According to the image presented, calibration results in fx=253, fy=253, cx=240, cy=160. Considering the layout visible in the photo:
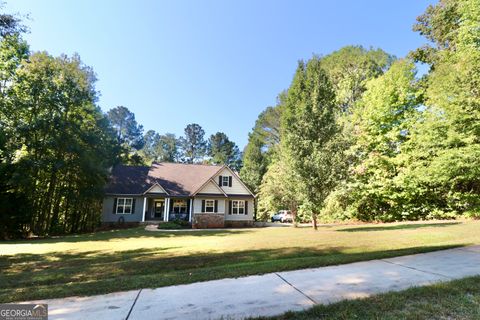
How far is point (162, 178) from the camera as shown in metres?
26.9

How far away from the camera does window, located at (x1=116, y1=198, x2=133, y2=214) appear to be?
939 inches

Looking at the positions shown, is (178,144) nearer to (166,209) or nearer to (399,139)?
(166,209)

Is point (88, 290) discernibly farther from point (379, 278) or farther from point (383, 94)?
point (383, 94)

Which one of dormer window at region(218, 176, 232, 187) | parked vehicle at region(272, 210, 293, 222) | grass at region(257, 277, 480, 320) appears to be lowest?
grass at region(257, 277, 480, 320)

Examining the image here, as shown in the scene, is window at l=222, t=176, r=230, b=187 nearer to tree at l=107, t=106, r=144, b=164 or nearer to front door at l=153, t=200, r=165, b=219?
front door at l=153, t=200, r=165, b=219

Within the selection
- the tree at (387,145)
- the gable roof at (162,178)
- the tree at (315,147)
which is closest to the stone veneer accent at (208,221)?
the gable roof at (162,178)

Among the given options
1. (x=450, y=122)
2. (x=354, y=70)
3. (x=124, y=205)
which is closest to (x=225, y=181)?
(x=124, y=205)

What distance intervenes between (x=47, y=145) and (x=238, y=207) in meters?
17.1

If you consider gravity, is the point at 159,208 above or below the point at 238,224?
above

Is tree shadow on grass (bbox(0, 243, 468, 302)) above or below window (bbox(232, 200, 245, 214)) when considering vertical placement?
below

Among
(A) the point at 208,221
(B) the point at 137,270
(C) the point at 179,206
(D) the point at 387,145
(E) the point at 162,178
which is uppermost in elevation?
(D) the point at 387,145

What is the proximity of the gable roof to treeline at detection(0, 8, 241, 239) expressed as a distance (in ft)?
8.80

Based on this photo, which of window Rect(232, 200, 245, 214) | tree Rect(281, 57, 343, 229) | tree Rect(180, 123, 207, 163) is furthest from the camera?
tree Rect(180, 123, 207, 163)

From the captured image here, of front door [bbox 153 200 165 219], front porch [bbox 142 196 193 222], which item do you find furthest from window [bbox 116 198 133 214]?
front door [bbox 153 200 165 219]
